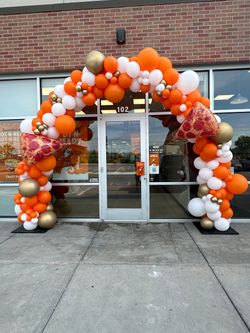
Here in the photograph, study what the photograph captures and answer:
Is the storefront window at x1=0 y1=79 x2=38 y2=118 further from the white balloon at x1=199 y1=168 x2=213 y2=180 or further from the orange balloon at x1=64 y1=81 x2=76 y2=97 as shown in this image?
the white balloon at x1=199 y1=168 x2=213 y2=180

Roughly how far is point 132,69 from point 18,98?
10.2 ft

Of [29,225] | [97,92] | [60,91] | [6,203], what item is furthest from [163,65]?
[6,203]

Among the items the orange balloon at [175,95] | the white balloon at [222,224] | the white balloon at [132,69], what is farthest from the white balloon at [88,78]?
the white balloon at [222,224]

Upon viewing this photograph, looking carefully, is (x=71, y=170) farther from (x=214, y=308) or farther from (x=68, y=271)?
(x=214, y=308)

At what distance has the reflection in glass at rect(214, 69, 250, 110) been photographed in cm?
592

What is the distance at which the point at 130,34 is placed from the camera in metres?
5.78

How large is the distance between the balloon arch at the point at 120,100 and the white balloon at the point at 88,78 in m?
0.02

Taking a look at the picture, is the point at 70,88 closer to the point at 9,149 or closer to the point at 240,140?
the point at 9,149

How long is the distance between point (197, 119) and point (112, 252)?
2.50 metres

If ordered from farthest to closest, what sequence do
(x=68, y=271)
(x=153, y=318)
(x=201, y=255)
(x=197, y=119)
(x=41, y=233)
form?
(x=41, y=233) → (x=197, y=119) → (x=201, y=255) → (x=68, y=271) → (x=153, y=318)

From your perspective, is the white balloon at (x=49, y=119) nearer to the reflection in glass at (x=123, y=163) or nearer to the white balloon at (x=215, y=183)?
the reflection in glass at (x=123, y=163)

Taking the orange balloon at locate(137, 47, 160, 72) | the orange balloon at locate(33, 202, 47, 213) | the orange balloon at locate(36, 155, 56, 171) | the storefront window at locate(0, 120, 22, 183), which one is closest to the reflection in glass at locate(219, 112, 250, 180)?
the orange balloon at locate(137, 47, 160, 72)

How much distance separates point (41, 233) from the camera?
5355mm

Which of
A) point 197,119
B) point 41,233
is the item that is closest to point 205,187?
point 197,119
